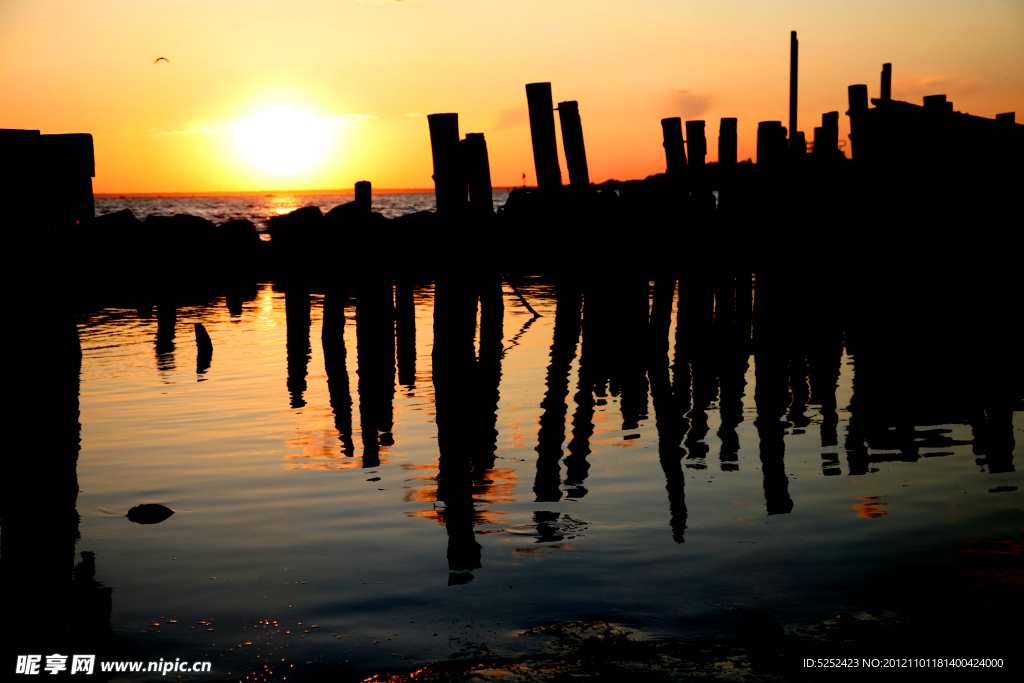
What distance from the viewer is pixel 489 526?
5898mm

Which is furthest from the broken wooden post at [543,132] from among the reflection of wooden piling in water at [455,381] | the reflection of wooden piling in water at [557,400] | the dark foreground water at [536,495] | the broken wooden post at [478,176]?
the reflection of wooden piling in water at [557,400]

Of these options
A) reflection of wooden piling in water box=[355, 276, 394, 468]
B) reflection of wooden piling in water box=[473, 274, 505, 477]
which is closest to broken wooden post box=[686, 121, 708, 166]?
reflection of wooden piling in water box=[473, 274, 505, 477]

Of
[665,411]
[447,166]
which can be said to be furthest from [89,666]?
[665,411]

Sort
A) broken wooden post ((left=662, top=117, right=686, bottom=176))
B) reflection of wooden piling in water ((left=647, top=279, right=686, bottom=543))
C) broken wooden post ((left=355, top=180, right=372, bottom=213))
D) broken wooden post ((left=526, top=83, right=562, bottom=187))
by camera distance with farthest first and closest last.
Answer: broken wooden post ((left=355, top=180, right=372, bottom=213)) < broken wooden post ((left=662, top=117, right=686, bottom=176)) < broken wooden post ((left=526, top=83, right=562, bottom=187)) < reflection of wooden piling in water ((left=647, top=279, right=686, bottom=543))

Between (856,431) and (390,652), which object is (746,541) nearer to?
(390,652)

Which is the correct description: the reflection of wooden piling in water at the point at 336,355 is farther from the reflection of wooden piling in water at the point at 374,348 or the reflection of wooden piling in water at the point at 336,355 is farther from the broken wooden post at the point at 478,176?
the broken wooden post at the point at 478,176

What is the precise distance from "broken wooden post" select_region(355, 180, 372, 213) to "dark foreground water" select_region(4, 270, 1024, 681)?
5.65 feet

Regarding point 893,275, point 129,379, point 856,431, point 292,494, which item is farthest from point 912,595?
point 129,379

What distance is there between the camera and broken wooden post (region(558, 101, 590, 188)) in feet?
26.9

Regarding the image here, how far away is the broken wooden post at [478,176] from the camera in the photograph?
22.8ft

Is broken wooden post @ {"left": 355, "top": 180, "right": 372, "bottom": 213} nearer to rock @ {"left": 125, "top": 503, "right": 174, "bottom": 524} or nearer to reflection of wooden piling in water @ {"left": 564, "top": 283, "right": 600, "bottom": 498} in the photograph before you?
reflection of wooden piling in water @ {"left": 564, "top": 283, "right": 600, "bottom": 498}

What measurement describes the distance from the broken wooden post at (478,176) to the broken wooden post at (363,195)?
188 cm

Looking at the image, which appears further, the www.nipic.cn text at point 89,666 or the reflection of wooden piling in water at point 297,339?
the reflection of wooden piling in water at point 297,339

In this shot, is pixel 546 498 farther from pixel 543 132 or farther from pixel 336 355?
pixel 336 355
